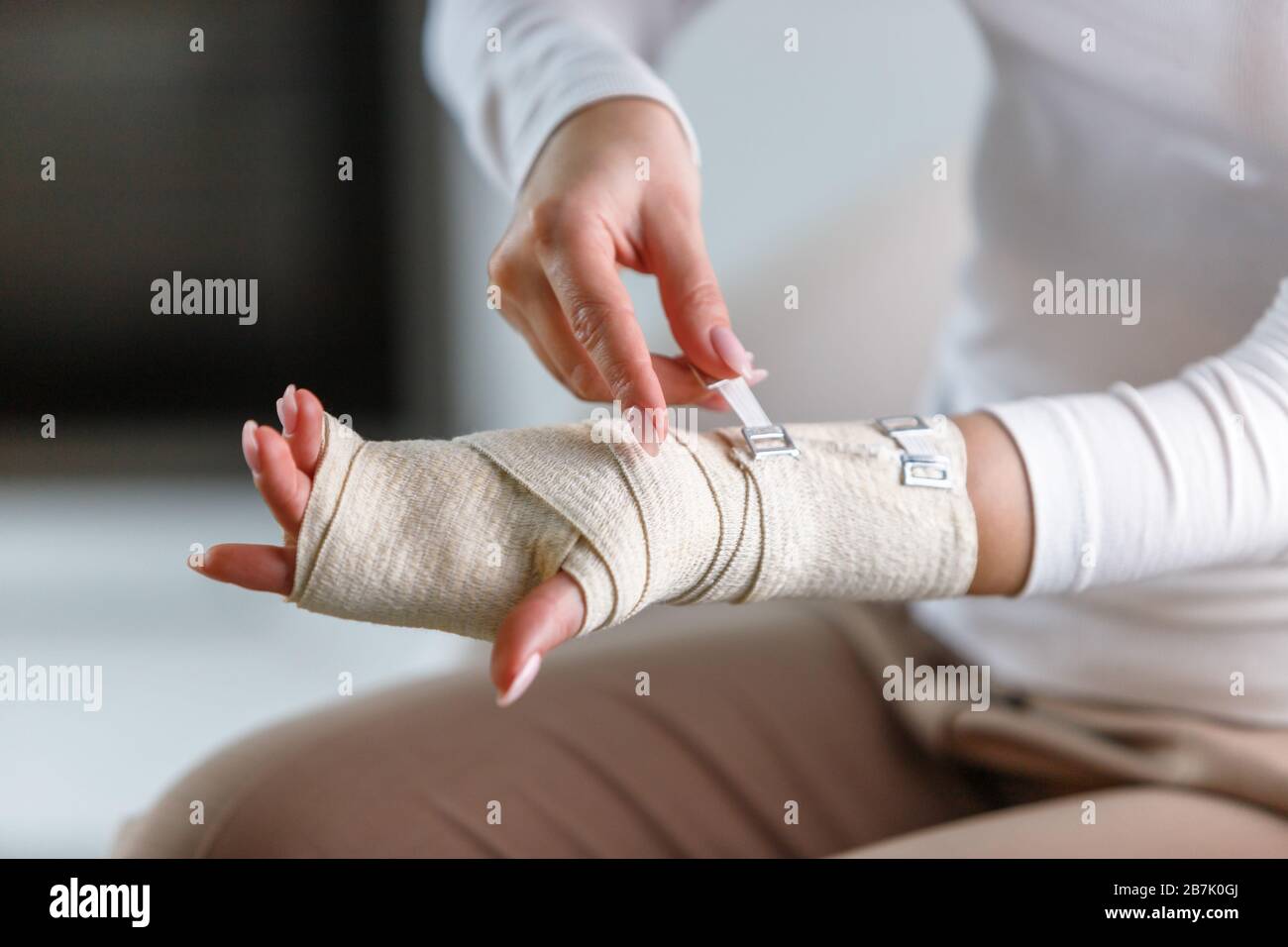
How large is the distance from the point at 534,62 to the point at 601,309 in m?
0.25

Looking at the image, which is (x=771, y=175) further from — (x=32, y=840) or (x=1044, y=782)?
(x=32, y=840)

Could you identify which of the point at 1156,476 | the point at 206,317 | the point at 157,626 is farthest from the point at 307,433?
the point at 157,626

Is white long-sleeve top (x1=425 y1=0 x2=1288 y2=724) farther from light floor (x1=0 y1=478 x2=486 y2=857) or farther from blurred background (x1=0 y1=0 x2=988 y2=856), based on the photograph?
light floor (x1=0 y1=478 x2=486 y2=857)

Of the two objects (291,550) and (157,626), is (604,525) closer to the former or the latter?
(291,550)

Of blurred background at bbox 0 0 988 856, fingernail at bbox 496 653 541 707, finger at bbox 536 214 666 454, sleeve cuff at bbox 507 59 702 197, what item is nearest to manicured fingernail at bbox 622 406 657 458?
finger at bbox 536 214 666 454

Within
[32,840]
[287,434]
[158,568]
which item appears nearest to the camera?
[287,434]

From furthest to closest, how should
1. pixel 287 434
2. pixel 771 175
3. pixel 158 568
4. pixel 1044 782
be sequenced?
pixel 158 568 → pixel 771 175 → pixel 1044 782 → pixel 287 434

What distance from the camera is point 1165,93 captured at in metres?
0.59

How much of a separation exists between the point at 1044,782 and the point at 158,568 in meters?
1.32

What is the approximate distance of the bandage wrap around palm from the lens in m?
0.40

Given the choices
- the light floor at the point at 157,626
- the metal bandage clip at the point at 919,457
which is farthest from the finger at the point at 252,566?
the light floor at the point at 157,626

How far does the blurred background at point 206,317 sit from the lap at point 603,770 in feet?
1.94

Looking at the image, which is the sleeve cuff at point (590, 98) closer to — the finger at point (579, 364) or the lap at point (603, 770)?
the finger at point (579, 364)
